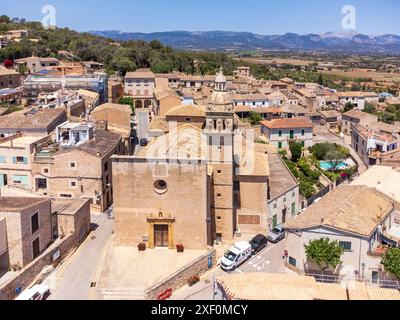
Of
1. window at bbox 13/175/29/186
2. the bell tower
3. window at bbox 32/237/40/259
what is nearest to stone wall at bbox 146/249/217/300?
the bell tower

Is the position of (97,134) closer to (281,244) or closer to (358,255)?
(281,244)

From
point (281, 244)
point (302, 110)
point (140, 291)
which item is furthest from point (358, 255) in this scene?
point (302, 110)

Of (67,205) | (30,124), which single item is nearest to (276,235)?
(67,205)

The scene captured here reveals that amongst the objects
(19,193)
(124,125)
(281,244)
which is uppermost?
(124,125)

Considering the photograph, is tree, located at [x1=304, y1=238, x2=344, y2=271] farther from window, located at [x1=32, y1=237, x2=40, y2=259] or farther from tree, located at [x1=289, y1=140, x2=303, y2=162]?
tree, located at [x1=289, y1=140, x2=303, y2=162]

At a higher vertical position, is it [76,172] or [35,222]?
[76,172]

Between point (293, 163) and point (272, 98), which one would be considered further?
point (272, 98)

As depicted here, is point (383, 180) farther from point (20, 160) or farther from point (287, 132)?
point (20, 160)
